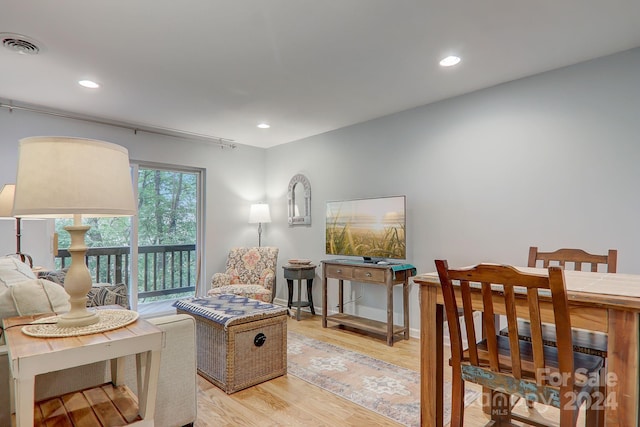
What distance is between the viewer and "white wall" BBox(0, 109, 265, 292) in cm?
334

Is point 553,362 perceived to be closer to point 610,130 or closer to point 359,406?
point 359,406

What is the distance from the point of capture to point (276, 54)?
8.03ft

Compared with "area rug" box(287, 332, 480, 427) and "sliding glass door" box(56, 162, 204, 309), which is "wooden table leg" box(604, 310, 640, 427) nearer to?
"area rug" box(287, 332, 480, 427)

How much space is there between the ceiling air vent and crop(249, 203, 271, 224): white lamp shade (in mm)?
2888

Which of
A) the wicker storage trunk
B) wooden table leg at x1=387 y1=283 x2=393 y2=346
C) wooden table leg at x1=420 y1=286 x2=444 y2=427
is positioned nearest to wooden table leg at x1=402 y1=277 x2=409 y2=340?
wooden table leg at x1=387 y1=283 x2=393 y2=346

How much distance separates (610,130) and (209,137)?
4.20 m

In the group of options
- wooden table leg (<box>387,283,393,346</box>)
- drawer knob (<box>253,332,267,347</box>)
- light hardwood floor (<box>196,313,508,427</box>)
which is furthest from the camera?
→ wooden table leg (<box>387,283,393,346</box>)

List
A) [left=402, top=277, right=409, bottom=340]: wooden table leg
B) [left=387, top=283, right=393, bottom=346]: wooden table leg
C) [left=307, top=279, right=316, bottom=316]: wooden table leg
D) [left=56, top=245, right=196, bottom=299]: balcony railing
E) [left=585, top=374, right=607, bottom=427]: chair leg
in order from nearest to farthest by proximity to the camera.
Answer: [left=585, top=374, right=607, bottom=427]: chair leg → [left=387, top=283, right=393, bottom=346]: wooden table leg → [left=402, top=277, right=409, bottom=340]: wooden table leg → [left=56, top=245, right=196, bottom=299]: balcony railing → [left=307, top=279, right=316, bottom=316]: wooden table leg

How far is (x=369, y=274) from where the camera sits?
3.48 meters

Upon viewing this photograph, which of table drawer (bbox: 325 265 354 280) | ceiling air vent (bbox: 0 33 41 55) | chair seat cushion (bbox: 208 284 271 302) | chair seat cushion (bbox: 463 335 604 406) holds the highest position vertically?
ceiling air vent (bbox: 0 33 41 55)

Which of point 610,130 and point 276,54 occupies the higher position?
point 276,54

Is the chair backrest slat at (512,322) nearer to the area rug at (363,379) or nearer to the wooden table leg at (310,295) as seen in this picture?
the area rug at (363,379)

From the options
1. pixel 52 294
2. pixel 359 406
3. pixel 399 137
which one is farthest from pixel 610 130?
pixel 52 294

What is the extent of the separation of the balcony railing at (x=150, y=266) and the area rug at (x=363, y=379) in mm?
2144
